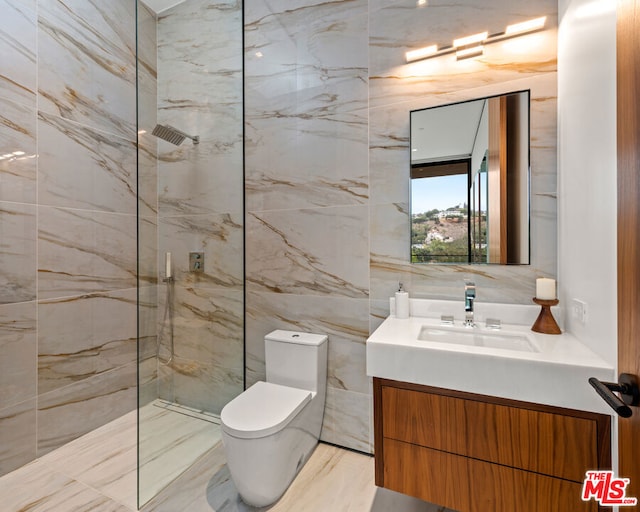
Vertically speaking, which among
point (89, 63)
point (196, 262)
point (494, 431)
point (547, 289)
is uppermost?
point (89, 63)

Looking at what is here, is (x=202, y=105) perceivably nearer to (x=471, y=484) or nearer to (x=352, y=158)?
(x=352, y=158)

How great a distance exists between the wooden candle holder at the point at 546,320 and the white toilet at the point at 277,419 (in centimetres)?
109

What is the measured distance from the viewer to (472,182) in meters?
1.63

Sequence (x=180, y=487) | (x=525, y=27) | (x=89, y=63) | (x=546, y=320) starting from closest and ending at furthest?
1. (x=546, y=320)
2. (x=525, y=27)
3. (x=180, y=487)
4. (x=89, y=63)

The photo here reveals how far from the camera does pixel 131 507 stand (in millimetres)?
1495

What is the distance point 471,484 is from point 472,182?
4.34ft

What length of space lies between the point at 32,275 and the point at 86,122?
1017mm

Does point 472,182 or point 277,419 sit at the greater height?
point 472,182

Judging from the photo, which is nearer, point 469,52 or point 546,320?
point 546,320

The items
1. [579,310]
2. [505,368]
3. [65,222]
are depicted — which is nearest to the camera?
[505,368]

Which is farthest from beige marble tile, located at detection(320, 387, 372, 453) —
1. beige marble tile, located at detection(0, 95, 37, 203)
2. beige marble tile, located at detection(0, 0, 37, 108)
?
beige marble tile, located at detection(0, 0, 37, 108)

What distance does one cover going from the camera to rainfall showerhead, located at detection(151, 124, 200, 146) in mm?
1629

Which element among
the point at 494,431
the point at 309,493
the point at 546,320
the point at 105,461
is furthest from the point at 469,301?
the point at 105,461

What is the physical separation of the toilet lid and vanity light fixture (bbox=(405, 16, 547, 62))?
1.93 m
